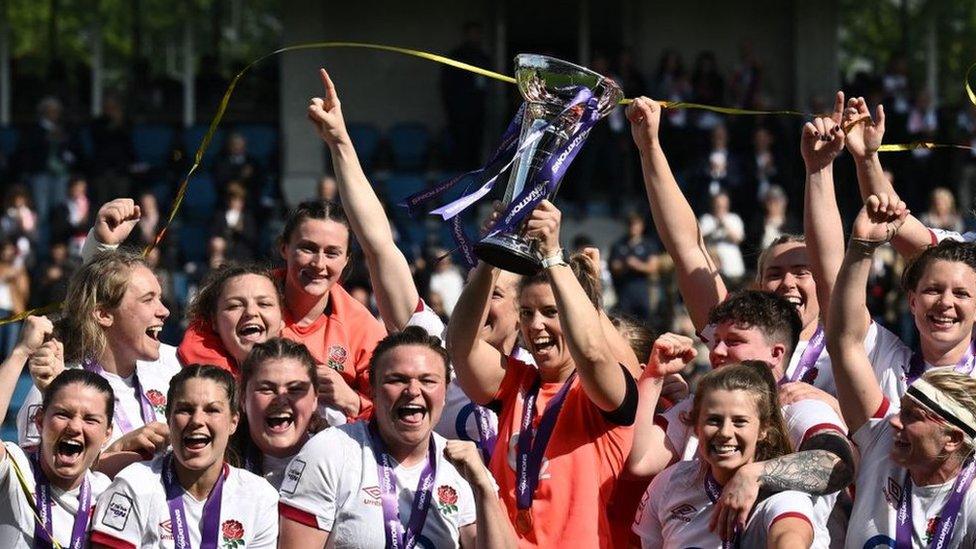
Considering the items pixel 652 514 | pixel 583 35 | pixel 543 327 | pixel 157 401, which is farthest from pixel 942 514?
pixel 583 35

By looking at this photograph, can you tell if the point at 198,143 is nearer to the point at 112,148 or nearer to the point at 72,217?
the point at 112,148

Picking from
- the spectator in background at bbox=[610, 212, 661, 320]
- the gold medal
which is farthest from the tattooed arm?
the spectator in background at bbox=[610, 212, 661, 320]

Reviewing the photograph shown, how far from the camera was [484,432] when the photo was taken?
20.0 ft

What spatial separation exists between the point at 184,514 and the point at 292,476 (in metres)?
0.34

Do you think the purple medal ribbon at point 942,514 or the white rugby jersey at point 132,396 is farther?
the white rugby jersey at point 132,396

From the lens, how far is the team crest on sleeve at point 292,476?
5531mm

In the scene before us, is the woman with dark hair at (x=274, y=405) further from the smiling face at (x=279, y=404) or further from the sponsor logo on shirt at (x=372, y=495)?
the sponsor logo on shirt at (x=372, y=495)

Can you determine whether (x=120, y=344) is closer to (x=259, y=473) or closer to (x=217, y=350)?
(x=217, y=350)

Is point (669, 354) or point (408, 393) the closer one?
point (408, 393)

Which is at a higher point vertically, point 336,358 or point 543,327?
point 543,327

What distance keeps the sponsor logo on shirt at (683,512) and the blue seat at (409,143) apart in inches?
523

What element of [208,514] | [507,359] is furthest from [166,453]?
[507,359]

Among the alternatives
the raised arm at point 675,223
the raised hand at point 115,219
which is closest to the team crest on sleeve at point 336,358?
the raised hand at point 115,219

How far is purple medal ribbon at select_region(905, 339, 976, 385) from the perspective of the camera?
598 cm
